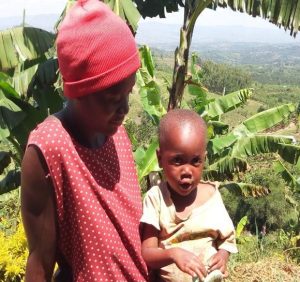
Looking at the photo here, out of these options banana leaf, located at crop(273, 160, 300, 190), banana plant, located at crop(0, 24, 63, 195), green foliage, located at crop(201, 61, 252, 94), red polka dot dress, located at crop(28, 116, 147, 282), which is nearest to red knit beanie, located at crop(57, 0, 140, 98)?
red polka dot dress, located at crop(28, 116, 147, 282)

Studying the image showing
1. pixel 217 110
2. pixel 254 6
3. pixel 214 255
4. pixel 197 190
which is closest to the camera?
pixel 214 255

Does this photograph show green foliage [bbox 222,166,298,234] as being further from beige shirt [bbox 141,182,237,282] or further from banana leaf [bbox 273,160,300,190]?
beige shirt [bbox 141,182,237,282]

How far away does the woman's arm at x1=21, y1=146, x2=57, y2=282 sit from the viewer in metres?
1.09

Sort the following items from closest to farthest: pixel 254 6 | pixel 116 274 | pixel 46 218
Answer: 1. pixel 46 218
2. pixel 116 274
3. pixel 254 6

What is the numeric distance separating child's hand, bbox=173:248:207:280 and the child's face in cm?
19

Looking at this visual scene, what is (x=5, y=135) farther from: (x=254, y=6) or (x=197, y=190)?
(x=197, y=190)

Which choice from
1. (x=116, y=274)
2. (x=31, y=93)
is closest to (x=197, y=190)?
(x=116, y=274)

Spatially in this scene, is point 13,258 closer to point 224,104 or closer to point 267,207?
point 224,104

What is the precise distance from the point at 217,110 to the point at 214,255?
426 cm

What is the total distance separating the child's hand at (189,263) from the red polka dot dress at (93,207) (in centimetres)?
11

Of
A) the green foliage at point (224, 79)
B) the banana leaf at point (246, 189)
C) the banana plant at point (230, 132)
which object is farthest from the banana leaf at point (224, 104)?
the green foliage at point (224, 79)


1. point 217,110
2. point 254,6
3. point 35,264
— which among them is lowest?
Answer: point 217,110

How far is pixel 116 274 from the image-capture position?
1267mm

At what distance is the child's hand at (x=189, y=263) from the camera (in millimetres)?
1280
